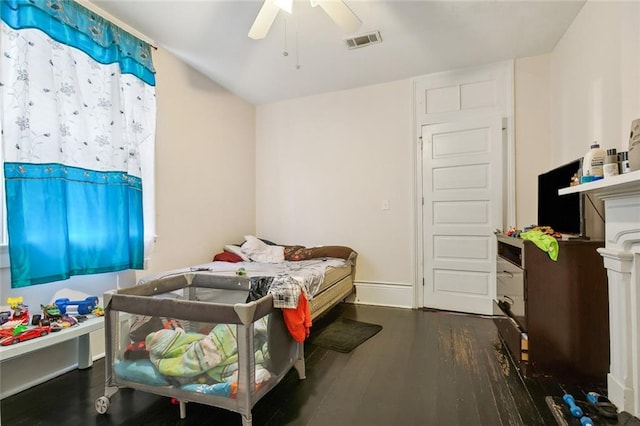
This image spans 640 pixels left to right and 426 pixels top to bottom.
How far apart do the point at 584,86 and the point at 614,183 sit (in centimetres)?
144

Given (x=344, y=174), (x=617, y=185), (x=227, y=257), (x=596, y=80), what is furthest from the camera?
(x=344, y=174)

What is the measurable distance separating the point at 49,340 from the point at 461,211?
3.41m

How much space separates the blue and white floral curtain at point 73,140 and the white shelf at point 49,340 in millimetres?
330

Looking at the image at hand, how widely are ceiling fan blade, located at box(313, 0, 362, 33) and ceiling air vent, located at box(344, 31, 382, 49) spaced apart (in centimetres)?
60

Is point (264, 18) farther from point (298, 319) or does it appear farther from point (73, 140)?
point (298, 319)

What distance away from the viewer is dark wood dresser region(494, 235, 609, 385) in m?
1.75

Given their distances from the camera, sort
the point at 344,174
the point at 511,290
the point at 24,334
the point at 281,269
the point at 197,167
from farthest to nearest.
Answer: the point at 344,174 < the point at 197,167 < the point at 281,269 < the point at 511,290 < the point at 24,334

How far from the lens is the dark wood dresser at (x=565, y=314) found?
1746mm

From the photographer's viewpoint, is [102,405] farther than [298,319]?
No

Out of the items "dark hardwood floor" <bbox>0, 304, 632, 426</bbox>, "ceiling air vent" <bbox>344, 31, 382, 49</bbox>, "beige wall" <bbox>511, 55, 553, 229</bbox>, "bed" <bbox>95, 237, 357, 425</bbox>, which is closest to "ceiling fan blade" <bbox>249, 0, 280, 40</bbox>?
"ceiling air vent" <bbox>344, 31, 382, 49</bbox>

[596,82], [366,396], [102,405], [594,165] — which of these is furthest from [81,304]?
[596,82]

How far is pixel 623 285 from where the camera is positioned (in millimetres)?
1496

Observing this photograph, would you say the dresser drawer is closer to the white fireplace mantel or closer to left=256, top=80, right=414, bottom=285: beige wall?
the white fireplace mantel

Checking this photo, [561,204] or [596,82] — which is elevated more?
[596,82]
